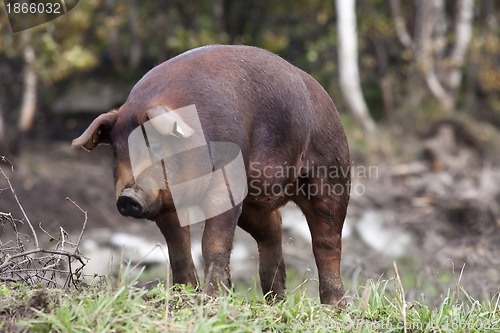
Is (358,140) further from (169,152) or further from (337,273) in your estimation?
(169,152)

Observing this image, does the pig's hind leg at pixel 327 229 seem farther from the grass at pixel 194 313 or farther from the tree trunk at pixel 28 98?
the tree trunk at pixel 28 98

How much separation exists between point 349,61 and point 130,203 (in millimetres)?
12853

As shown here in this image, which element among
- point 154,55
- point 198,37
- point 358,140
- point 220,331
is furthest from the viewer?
point 154,55

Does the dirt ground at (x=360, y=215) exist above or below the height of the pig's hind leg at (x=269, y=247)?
below

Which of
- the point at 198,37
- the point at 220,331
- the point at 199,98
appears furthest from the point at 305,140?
the point at 198,37

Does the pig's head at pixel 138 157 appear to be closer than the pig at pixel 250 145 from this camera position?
Yes

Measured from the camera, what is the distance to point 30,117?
48.8ft

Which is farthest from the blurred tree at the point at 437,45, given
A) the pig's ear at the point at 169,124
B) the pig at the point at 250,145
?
the pig's ear at the point at 169,124


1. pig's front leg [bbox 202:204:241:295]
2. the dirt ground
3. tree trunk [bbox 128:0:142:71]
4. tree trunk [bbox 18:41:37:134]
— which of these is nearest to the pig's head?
pig's front leg [bbox 202:204:241:295]

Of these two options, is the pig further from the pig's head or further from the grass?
the grass

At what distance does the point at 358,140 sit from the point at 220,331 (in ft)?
40.2

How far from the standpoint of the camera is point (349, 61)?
1667 centimetres

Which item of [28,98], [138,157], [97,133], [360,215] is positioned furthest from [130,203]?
[28,98]

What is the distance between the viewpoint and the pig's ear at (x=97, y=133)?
454 centimetres
